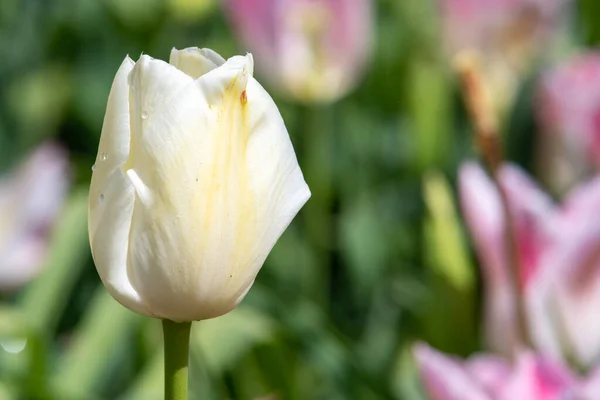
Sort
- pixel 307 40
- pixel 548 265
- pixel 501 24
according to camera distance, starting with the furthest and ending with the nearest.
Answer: pixel 501 24, pixel 307 40, pixel 548 265

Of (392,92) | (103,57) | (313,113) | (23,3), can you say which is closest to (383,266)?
(313,113)

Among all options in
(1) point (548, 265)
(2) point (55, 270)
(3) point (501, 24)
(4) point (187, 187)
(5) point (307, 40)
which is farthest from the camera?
(3) point (501, 24)

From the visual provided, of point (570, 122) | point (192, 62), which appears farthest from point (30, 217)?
point (192, 62)

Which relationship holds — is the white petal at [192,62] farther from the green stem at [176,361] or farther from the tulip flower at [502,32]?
the tulip flower at [502,32]

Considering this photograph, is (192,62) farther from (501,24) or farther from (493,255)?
(501,24)

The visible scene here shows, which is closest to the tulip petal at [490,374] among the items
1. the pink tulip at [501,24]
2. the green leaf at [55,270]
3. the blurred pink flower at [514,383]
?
the blurred pink flower at [514,383]

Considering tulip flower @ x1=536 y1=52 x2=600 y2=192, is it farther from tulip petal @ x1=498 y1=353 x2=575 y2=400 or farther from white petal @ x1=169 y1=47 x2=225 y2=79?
white petal @ x1=169 y1=47 x2=225 y2=79

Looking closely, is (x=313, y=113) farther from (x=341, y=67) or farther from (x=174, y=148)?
(x=174, y=148)
